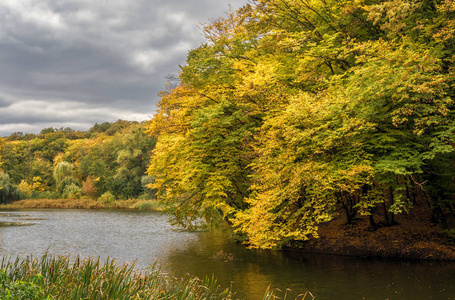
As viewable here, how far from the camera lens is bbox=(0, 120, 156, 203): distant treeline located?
62.5m

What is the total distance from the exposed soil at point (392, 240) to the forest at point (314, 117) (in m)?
0.69

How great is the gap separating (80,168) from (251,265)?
62.0 m

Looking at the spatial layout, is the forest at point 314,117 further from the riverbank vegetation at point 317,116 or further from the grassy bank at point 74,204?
the grassy bank at point 74,204

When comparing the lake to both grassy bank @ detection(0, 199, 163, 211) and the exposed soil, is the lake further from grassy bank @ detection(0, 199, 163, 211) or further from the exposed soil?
grassy bank @ detection(0, 199, 163, 211)

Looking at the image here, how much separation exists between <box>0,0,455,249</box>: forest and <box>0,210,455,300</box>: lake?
1.43 meters

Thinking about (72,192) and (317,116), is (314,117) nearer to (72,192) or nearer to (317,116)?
(317,116)

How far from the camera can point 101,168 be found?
68812mm

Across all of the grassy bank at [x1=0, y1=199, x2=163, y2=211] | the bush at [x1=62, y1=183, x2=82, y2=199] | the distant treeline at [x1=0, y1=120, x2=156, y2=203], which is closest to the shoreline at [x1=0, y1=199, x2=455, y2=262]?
the distant treeline at [x1=0, y1=120, x2=156, y2=203]

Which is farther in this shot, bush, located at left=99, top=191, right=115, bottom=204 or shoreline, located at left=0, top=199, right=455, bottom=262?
bush, located at left=99, top=191, right=115, bottom=204

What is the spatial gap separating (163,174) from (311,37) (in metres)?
11.2

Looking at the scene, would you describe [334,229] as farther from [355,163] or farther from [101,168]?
[101,168]

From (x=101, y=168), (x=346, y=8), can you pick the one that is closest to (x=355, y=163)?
(x=346, y=8)

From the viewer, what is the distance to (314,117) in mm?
14414

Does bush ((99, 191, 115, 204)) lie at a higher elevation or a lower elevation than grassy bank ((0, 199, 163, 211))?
higher
